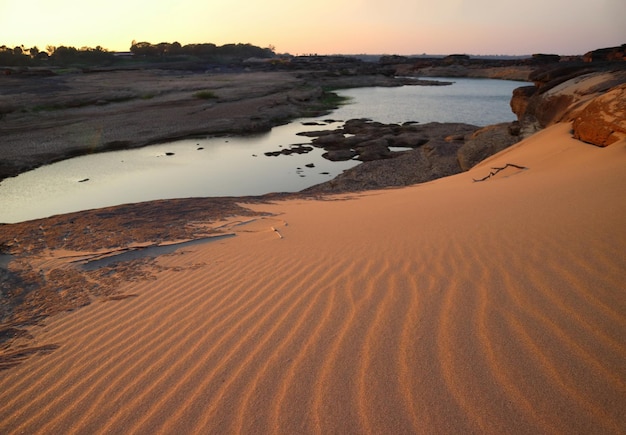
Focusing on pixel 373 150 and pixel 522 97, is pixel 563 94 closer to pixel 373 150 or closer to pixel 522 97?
pixel 522 97

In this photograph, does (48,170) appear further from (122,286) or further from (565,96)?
(565,96)

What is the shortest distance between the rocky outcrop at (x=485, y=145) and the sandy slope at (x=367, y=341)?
7176mm

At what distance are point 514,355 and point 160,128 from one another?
19905mm

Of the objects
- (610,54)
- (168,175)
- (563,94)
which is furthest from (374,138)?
(610,54)

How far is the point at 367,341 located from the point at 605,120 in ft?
22.0

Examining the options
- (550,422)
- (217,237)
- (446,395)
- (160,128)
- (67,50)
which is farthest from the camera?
(67,50)

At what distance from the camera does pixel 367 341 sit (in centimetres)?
228

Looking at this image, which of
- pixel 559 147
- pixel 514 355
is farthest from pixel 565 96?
pixel 514 355

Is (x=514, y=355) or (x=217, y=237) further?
(x=217, y=237)

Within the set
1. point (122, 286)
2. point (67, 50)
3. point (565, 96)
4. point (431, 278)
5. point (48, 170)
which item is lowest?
point (48, 170)

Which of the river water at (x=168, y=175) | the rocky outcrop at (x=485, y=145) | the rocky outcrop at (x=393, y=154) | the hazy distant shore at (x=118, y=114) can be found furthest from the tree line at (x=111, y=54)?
the rocky outcrop at (x=485, y=145)

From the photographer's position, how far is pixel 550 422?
160cm

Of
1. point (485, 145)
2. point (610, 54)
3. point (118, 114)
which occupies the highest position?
point (610, 54)

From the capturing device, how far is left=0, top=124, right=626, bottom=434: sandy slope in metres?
1.77
